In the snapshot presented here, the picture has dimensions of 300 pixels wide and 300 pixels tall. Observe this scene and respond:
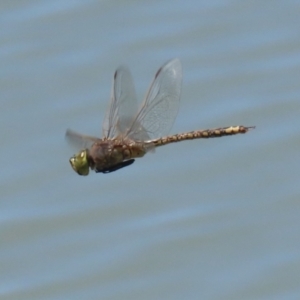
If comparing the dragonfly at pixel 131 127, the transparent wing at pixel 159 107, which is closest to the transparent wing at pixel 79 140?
the dragonfly at pixel 131 127

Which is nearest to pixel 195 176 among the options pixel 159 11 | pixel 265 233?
pixel 265 233

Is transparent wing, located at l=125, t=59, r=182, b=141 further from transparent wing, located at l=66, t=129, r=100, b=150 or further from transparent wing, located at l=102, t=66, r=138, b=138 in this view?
transparent wing, located at l=66, t=129, r=100, b=150

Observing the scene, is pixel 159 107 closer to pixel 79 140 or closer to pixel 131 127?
pixel 131 127

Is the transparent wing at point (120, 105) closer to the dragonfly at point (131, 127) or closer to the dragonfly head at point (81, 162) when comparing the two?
the dragonfly at point (131, 127)

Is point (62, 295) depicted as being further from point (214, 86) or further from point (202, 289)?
point (214, 86)

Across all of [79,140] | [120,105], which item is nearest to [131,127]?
[120,105]

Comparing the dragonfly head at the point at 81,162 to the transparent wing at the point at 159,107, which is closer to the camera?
the transparent wing at the point at 159,107
